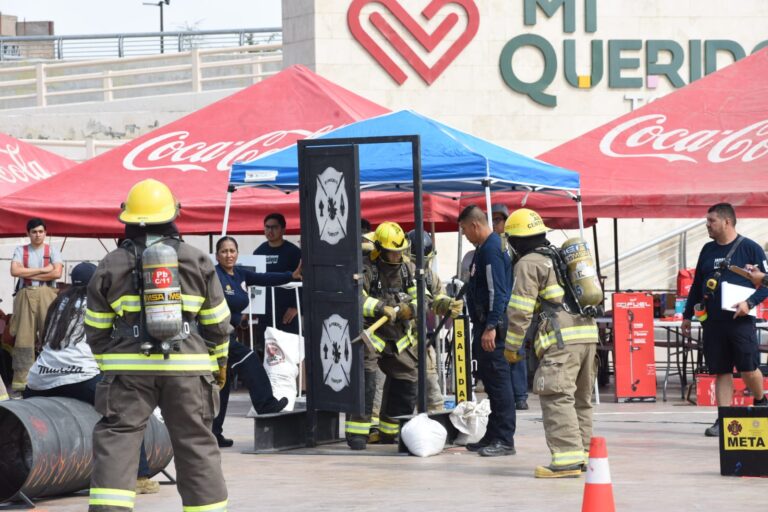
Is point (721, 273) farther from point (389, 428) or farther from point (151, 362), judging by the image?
point (151, 362)

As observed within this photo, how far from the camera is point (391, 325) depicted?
1158cm

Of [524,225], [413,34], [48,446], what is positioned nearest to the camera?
[48,446]

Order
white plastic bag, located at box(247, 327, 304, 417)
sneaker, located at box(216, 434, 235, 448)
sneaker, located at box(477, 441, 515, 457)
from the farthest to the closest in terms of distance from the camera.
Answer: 1. white plastic bag, located at box(247, 327, 304, 417)
2. sneaker, located at box(216, 434, 235, 448)
3. sneaker, located at box(477, 441, 515, 457)

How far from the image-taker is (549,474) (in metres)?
9.93

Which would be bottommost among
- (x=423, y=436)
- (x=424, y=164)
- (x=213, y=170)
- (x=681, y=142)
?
(x=423, y=436)

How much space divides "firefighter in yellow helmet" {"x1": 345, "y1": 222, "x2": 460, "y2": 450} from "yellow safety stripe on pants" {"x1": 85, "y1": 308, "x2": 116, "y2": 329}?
3.93 metres

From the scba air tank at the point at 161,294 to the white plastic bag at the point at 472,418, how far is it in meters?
4.51

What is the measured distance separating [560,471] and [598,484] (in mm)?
2382

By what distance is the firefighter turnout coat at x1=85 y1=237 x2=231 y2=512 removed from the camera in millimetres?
7535

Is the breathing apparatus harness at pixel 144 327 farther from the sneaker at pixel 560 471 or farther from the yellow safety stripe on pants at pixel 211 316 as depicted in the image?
the sneaker at pixel 560 471

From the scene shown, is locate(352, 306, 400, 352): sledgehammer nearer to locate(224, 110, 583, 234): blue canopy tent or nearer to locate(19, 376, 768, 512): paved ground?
locate(19, 376, 768, 512): paved ground

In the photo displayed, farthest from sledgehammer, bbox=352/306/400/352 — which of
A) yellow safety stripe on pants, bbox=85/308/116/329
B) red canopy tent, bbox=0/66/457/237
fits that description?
red canopy tent, bbox=0/66/457/237

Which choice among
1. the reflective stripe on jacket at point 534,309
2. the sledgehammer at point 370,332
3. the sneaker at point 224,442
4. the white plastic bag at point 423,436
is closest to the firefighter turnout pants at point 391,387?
A: the sledgehammer at point 370,332

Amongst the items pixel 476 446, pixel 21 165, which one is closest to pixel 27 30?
pixel 21 165
